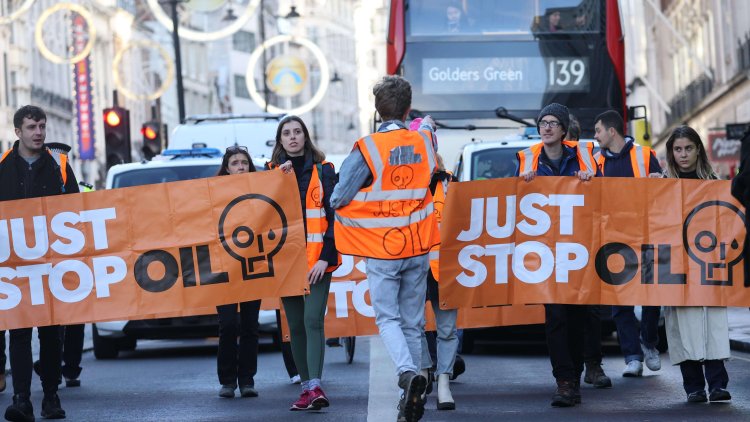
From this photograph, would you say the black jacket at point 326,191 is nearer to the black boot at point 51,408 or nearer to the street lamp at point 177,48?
the black boot at point 51,408

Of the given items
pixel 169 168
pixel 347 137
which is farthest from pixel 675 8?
pixel 347 137

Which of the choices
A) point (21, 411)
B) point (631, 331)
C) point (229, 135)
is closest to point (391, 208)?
point (21, 411)

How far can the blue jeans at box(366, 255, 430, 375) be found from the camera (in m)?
9.46

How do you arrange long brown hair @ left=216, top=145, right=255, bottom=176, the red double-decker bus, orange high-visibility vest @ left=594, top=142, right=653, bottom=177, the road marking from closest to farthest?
the road marking, long brown hair @ left=216, top=145, right=255, bottom=176, orange high-visibility vest @ left=594, top=142, right=653, bottom=177, the red double-decker bus

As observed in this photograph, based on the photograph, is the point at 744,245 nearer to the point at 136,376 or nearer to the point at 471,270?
the point at 471,270

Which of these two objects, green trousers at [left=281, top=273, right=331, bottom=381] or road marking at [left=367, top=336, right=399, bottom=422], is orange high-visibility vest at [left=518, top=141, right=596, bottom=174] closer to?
green trousers at [left=281, top=273, right=331, bottom=381]

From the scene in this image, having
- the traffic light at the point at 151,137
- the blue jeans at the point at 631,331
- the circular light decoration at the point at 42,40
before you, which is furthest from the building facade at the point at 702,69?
the blue jeans at the point at 631,331

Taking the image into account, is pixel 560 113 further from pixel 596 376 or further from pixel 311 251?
pixel 596 376

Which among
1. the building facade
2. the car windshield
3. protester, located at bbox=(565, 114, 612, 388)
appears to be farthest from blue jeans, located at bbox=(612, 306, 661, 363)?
the building facade

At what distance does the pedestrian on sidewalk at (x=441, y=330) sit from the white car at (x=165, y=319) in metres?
5.90

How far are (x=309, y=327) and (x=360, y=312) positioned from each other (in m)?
2.46

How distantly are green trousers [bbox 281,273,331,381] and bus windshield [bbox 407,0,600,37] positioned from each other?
387 inches

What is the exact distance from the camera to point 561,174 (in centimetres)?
1119

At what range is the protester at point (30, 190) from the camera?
34.6ft
